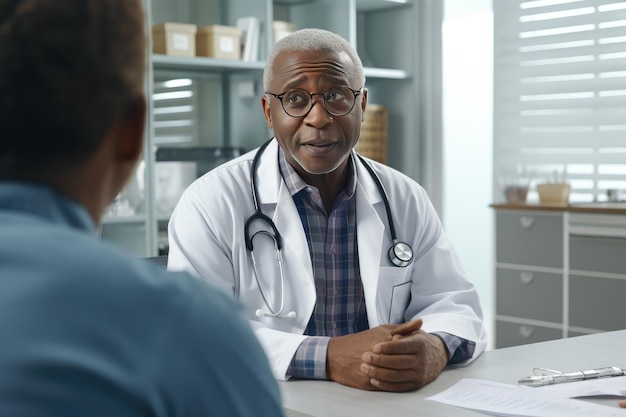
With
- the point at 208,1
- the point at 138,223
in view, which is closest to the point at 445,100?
the point at 208,1

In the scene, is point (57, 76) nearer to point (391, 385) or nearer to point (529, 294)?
point (391, 385)

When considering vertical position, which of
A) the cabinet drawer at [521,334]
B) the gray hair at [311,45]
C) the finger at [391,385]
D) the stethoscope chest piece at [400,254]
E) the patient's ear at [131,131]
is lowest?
the cabinet drawer at [521,334]

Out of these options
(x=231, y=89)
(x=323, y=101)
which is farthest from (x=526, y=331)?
(x=323, y=101)

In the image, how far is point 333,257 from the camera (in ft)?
6.21

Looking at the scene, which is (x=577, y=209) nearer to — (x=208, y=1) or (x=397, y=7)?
(x=397, y=7)

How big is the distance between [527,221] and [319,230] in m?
2.28

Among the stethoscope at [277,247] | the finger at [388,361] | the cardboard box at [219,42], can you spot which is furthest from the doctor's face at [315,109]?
the cardboard box at [219,42]

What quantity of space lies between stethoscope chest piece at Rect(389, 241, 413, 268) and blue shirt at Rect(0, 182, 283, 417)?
133cm

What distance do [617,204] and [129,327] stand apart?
359cm

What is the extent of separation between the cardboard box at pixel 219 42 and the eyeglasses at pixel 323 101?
6.28 ft

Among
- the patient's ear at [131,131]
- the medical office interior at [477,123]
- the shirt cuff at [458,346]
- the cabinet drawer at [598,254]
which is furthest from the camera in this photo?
the medical office interior at [477,123]

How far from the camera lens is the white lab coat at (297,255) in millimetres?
1780

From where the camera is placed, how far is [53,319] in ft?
1.55

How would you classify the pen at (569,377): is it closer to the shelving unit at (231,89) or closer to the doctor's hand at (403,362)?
the doctor's hand at (403,362)
